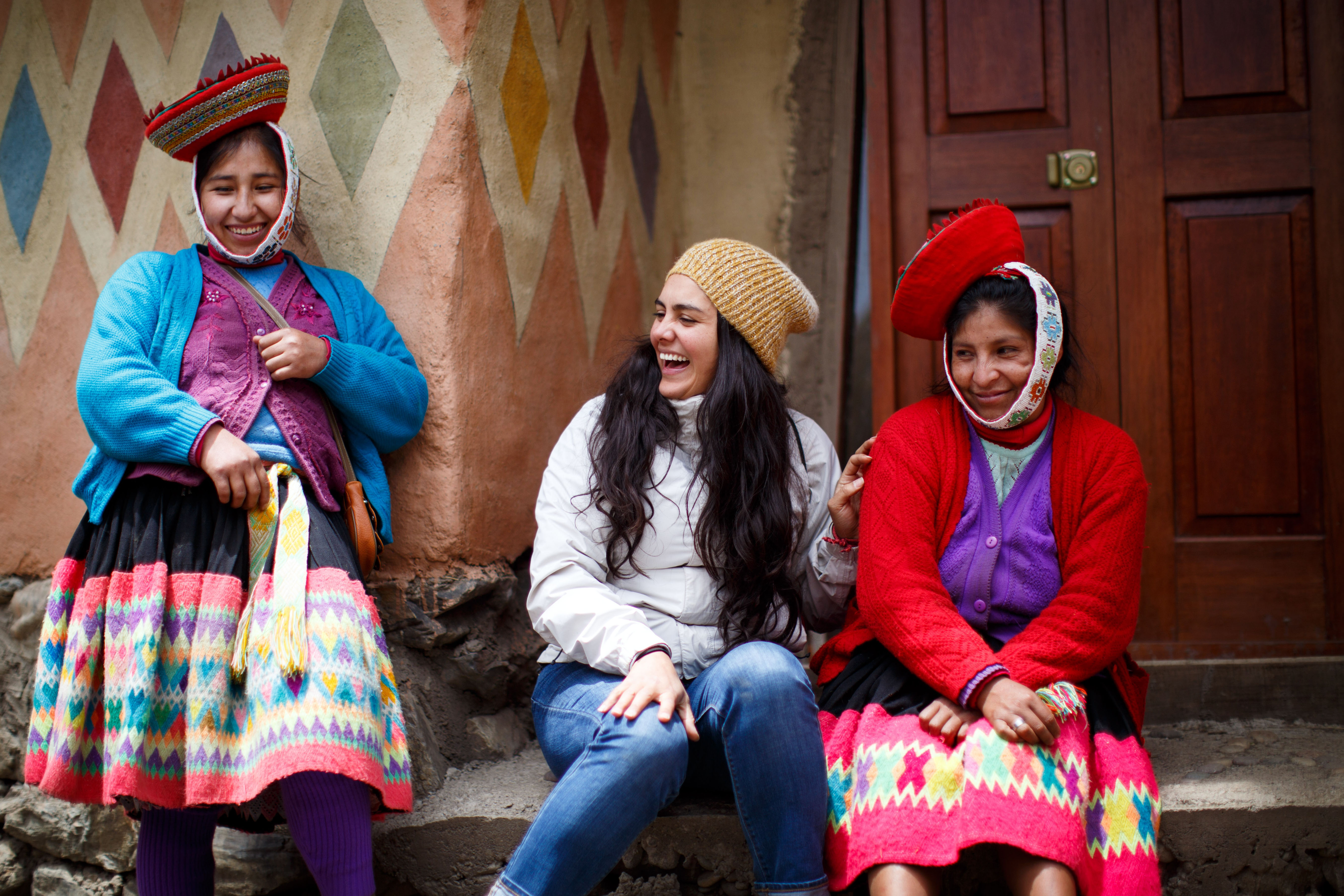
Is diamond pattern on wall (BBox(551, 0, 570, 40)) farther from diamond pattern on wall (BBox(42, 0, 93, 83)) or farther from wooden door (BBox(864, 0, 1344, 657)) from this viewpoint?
diamond pattern on wall (BBox(42, 0, 93, 83))

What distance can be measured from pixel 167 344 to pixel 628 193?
1.51 m

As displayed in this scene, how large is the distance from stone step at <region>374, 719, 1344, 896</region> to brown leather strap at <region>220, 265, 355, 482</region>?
76 centimetres

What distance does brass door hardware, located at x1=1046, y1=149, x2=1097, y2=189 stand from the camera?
9.16 ft

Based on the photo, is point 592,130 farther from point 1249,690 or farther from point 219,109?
point 1249,690

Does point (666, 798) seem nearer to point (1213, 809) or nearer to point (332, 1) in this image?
point (1213, 809)

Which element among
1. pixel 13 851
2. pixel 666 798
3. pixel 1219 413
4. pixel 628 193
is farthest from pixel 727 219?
pixel 13 851

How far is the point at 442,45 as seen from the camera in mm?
2340

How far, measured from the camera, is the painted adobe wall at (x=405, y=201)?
236 centimetres

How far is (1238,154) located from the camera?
272cm

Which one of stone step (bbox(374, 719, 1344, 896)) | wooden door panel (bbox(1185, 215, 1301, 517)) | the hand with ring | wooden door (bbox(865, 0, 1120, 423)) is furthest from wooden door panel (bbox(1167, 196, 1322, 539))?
the hand with ring

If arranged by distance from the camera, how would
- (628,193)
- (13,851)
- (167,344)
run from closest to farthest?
(167,344), (13,851), (628,193)

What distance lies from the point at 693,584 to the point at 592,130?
1.47m

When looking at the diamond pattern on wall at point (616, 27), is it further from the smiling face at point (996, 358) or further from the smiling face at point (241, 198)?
the smiling face at point (996, 358)

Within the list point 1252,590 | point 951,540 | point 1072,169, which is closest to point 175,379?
point 951,540
